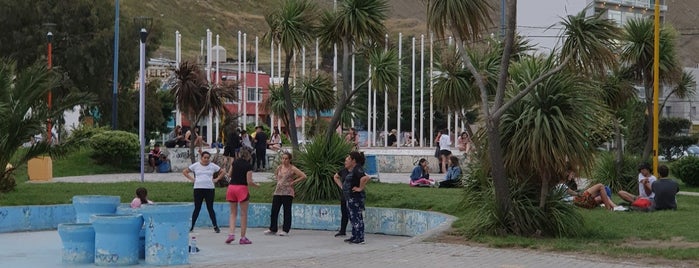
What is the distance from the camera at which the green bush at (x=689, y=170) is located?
28.7m

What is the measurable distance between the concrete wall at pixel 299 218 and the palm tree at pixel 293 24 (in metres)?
2.54

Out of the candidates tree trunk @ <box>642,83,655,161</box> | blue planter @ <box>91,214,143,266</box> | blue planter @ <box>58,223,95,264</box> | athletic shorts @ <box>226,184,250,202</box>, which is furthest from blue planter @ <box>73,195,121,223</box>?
tree trunk @ <box>642,83,655,161</box>

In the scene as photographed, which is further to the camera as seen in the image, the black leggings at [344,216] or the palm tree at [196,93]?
the palm tree at [196,93]

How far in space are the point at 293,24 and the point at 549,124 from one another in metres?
10.1

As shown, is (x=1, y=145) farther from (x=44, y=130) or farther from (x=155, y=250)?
(x=155, y=250)

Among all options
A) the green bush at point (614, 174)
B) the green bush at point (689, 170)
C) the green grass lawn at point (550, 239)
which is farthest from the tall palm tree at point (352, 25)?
the green bush at point (689, 170)

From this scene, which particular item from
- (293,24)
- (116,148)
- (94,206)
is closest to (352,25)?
(293,24)

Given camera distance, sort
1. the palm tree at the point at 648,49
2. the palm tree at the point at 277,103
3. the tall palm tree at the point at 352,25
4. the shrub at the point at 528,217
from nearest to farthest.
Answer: the shrub at the point at 528,217
the tall palm tree at the point at 352,25
the palm tree at the point at 648,49
the palm tree at the point at 277,103

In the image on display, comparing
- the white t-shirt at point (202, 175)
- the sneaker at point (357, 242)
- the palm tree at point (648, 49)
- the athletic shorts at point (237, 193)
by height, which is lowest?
the sneaker at point (357, 242)

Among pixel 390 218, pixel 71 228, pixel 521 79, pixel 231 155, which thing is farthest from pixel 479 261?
pixel 231 155

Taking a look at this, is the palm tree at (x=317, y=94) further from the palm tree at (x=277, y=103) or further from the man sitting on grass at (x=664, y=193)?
the man sitting on grass at (x=664, y=193)

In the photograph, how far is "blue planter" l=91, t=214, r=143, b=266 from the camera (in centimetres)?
1352

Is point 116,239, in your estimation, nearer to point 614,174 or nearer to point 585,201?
point 585,201

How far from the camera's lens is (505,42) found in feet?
50.1
